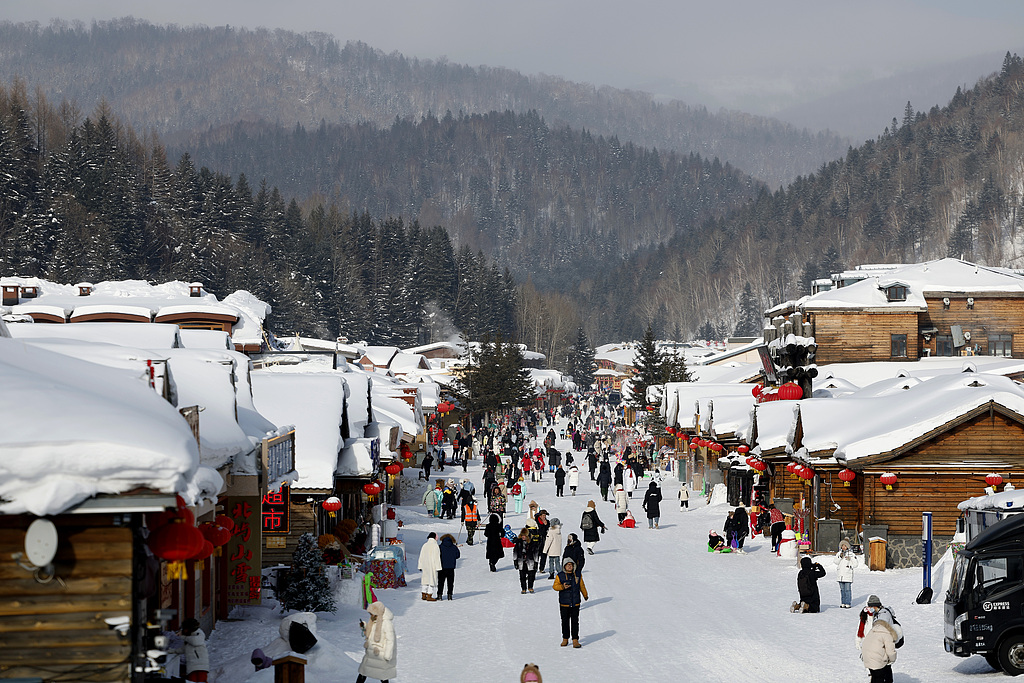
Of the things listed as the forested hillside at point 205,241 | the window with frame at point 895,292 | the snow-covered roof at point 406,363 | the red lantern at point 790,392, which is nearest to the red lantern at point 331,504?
the red lantern at point 790,392

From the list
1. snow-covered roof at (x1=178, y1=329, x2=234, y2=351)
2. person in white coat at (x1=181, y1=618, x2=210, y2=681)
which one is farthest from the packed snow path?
snow-covered roof at (x1=178, y1=329, x2=234, y2=351)

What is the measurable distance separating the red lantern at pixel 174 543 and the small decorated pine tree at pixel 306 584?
7775mm

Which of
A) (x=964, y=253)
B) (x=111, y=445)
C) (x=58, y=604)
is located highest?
(x=964, y=253)

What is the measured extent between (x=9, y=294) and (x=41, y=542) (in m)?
48.9

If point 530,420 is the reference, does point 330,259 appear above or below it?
above

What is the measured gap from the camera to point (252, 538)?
1520 centimetres

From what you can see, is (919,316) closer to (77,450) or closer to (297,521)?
(297,521)

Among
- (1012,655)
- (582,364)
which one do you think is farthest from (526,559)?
(582,364)

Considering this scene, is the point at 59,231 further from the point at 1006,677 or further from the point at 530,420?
the point at 1006,677

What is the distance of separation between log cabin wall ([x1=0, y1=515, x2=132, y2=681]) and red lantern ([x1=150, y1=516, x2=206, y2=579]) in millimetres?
386

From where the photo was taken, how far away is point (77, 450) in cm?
685

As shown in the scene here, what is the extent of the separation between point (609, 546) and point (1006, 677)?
41.2 ft

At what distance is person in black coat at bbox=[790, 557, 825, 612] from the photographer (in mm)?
16230

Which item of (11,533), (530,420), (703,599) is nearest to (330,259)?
(530,420)
